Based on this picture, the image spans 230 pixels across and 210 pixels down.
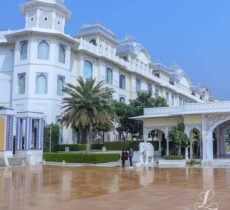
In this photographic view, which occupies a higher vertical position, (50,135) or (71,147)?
(50,135)

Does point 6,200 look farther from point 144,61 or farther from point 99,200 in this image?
point 144,61

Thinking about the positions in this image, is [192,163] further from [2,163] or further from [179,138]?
[2,163]

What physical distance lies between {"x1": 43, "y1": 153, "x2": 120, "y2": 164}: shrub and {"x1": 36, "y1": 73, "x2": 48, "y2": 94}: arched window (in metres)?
7.56

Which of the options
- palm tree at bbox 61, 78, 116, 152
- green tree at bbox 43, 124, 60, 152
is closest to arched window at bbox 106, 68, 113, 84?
green tree at bbox 43, 124, 60, 152

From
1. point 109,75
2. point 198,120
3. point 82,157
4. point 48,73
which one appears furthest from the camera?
point 109,75

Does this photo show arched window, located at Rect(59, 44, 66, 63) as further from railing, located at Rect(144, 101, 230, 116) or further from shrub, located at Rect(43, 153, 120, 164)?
railing, located at Rect(144, 101, 230, 116)

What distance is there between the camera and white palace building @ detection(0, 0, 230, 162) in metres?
29.3

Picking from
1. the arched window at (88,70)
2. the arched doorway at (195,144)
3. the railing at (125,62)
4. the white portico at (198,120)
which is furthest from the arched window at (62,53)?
the arched doorway at (195,144)

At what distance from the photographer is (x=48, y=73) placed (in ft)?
113

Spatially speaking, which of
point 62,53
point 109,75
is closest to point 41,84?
point 62,53

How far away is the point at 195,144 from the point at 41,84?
1556 centimetres

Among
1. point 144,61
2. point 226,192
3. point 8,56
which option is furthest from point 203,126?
point 144,61

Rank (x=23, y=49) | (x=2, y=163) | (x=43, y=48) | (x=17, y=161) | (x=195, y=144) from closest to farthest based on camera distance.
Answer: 1. (x=2, y=163)
2. (x=17, y=161)
3. (x=195, y=144)
4. (x=43, y=48)
5. (x=23, y=49)

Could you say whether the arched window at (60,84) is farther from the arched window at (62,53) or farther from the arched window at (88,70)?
the arched window at (88,70)
